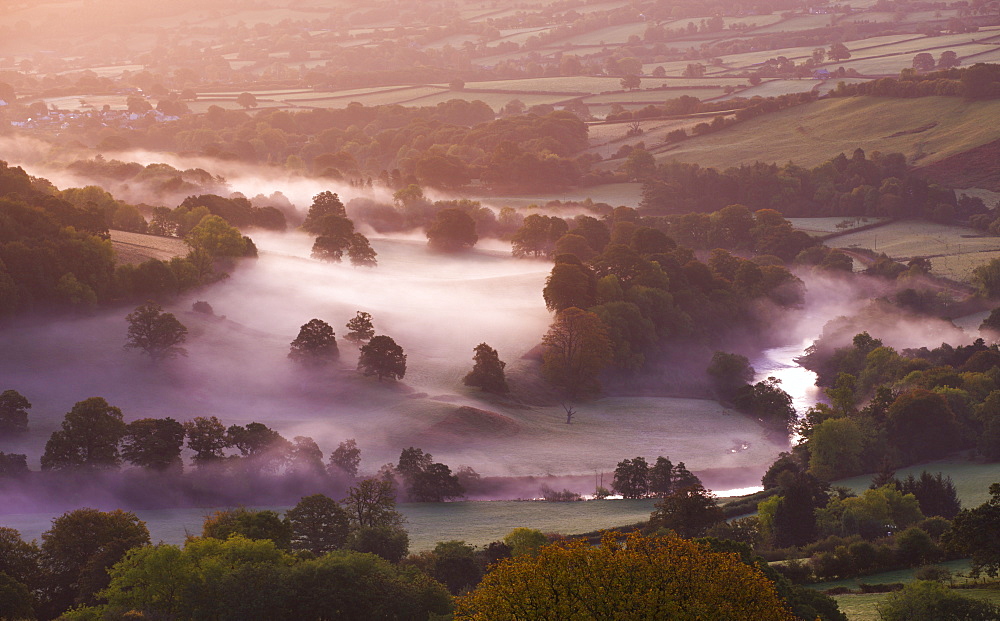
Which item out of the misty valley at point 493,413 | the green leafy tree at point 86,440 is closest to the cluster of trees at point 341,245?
the misty valley at point 493,413

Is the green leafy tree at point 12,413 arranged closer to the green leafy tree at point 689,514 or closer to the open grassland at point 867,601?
the green leafy tree at point 689,514

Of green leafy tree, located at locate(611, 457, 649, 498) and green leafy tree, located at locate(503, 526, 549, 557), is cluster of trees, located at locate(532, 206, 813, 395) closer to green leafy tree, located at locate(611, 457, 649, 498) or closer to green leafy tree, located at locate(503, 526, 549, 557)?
green leafy tree, located at locate(611, 457, 649, 498)

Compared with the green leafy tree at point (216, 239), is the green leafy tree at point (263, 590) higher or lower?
lower

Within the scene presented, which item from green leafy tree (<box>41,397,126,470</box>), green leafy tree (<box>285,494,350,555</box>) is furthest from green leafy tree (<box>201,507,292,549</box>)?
green leafy tree (<box>41,397,126,470</box>)

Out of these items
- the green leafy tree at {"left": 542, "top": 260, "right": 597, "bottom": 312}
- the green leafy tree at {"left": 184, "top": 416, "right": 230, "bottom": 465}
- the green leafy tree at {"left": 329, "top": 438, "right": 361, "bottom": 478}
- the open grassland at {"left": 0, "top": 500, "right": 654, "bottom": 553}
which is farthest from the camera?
the green leafy tree at {"left": 542, "top": 260, "right": 597, "bottom": 312}

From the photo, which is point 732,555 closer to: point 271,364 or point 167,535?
point 167,535

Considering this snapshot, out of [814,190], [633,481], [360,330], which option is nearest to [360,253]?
[360,330]

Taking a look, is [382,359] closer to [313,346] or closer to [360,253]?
[313,346]
